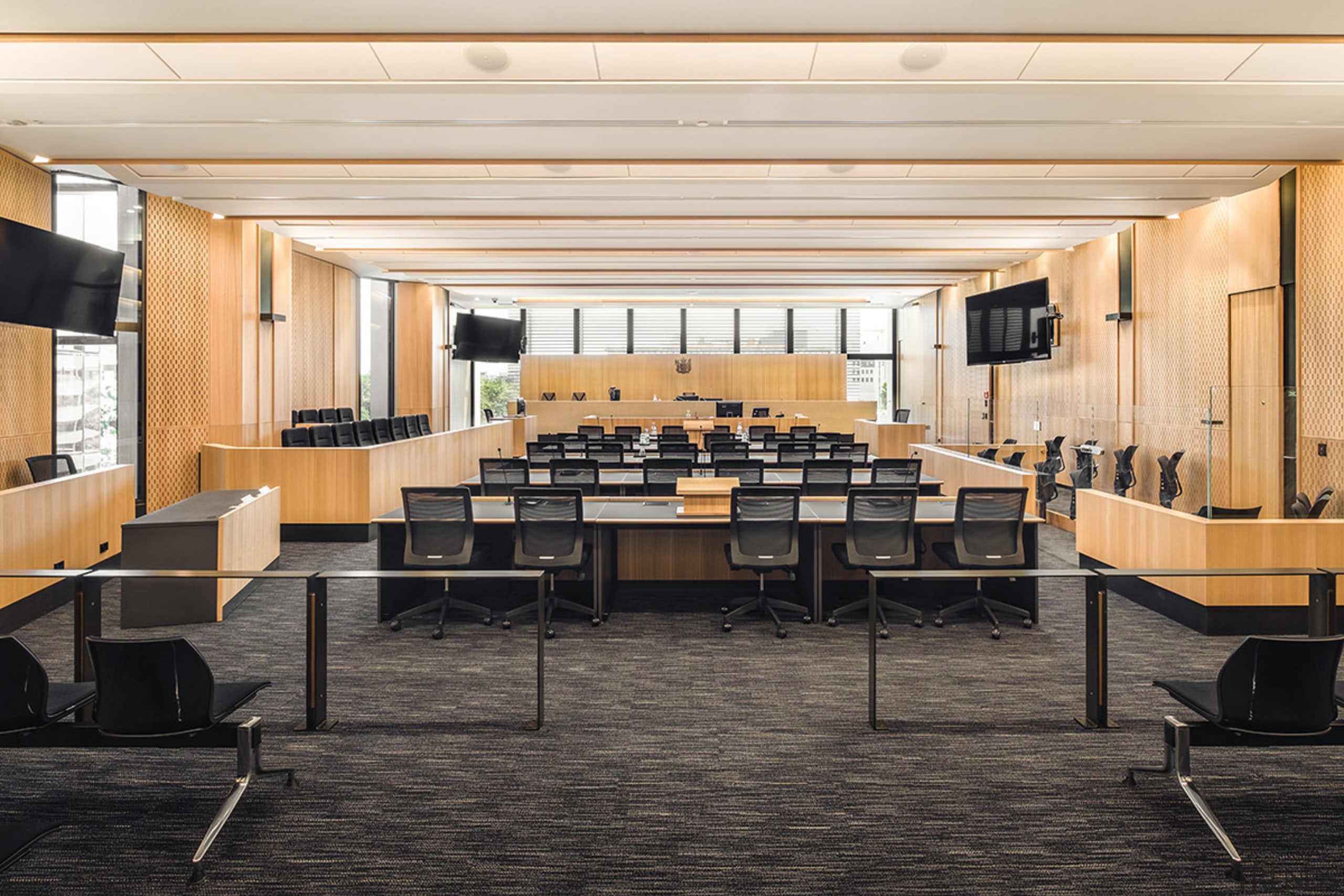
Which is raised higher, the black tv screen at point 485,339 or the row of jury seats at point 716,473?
the black tv screen at point 485,339

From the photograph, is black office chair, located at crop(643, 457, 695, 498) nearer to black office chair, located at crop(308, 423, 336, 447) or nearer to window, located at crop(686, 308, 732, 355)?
black office chair, located at crop(308, 423, 336, 447)

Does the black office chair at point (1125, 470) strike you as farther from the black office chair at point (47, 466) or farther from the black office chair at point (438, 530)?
the black office chair at point (47, 466)

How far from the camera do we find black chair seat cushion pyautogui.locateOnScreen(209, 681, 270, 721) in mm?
2809

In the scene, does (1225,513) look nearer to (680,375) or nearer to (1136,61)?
(1136,61)

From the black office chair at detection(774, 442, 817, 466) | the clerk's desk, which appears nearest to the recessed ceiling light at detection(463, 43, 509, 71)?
the clerk's desk

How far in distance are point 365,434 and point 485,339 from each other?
4773 mm

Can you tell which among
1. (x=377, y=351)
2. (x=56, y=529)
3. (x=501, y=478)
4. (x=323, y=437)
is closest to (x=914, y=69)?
(x=501, y=478)

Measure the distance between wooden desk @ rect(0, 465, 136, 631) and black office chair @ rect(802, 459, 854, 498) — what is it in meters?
5.72

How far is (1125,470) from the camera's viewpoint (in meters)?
7.64

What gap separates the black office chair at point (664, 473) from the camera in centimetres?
747

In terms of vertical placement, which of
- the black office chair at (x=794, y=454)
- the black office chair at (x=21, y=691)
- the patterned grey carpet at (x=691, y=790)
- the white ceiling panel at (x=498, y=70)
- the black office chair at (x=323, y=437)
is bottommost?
the patterned grey carpet at (x=691, y=790)

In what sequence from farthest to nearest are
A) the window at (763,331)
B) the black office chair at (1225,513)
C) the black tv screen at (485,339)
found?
the window at (763,331) → the black tv screen at (485,339) → the black office chair at (1225,513)

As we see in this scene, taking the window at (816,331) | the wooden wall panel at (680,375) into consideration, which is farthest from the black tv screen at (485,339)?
the window at (816,331)

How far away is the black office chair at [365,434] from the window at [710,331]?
10680mm
